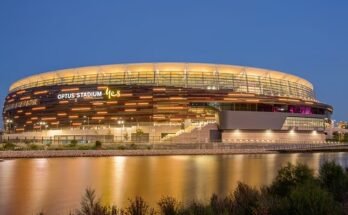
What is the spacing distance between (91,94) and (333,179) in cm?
8971

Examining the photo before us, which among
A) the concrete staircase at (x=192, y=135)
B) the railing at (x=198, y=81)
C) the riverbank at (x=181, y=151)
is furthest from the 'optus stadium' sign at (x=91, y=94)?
the riverbank at (x=181, y=151)

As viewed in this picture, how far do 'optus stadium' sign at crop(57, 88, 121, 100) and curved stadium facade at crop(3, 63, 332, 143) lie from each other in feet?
0.76

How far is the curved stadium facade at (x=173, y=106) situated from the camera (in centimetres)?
9212

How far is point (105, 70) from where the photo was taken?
10538cm

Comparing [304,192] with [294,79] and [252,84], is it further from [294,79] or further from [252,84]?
[294,79]

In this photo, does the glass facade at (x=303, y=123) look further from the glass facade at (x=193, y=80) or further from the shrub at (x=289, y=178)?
the shrub at (x=289, y=178)

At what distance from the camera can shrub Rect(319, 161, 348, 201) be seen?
43.7 ft

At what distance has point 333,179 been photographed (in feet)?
48.8

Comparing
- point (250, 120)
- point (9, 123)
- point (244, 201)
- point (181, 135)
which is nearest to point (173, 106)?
point (181, 135)

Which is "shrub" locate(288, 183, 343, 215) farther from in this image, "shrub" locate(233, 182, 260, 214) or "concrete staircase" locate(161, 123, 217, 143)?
"concrete staircase" locate(161, 123, 217, 143)

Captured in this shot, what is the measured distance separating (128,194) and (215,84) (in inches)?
3186

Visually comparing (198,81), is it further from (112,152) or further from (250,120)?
(112,152)

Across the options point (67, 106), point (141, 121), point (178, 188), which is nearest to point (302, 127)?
point (141, 121)

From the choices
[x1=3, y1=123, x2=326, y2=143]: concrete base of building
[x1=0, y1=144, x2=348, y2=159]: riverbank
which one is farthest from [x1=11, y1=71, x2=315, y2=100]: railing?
[x1=0, y1=144, x2=348, y2=159]: riverbank
